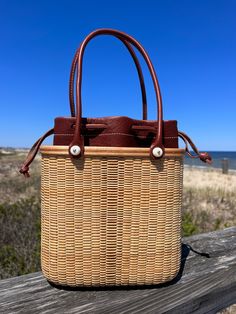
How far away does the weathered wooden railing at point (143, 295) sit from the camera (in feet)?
3.35

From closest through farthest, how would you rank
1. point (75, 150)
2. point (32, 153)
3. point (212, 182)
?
point (75, 150)
point (32, 153)
point (212, 182)

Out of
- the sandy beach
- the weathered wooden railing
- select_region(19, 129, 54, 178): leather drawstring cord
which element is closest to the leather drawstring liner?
the weathered wooden railing

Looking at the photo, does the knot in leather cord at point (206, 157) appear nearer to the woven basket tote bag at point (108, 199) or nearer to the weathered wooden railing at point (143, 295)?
the woven basket tote bag at point (108, 199)

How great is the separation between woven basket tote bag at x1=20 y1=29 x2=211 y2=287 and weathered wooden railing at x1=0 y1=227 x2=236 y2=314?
5cm

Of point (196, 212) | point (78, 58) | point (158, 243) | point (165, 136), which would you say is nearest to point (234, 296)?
point (158, 243)

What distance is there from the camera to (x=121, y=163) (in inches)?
43.8

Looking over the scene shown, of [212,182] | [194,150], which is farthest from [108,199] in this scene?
[212,182]

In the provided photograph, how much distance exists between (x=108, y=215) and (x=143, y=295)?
308 millimetres

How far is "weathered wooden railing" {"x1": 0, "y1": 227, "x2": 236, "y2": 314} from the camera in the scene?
40.2 inches

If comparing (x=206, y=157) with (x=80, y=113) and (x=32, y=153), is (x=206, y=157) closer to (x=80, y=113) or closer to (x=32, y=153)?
(x=80, y=113)

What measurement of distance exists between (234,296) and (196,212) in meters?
4.21

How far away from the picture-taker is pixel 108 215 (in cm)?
112

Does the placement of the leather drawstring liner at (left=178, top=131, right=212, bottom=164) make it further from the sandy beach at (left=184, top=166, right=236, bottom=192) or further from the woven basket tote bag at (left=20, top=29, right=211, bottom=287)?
the sandy beach at (left=184, top=166, right=236, bottom=192)

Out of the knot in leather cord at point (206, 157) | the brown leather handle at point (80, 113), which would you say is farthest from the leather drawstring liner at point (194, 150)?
the brown leather handle at point (80, 113)
